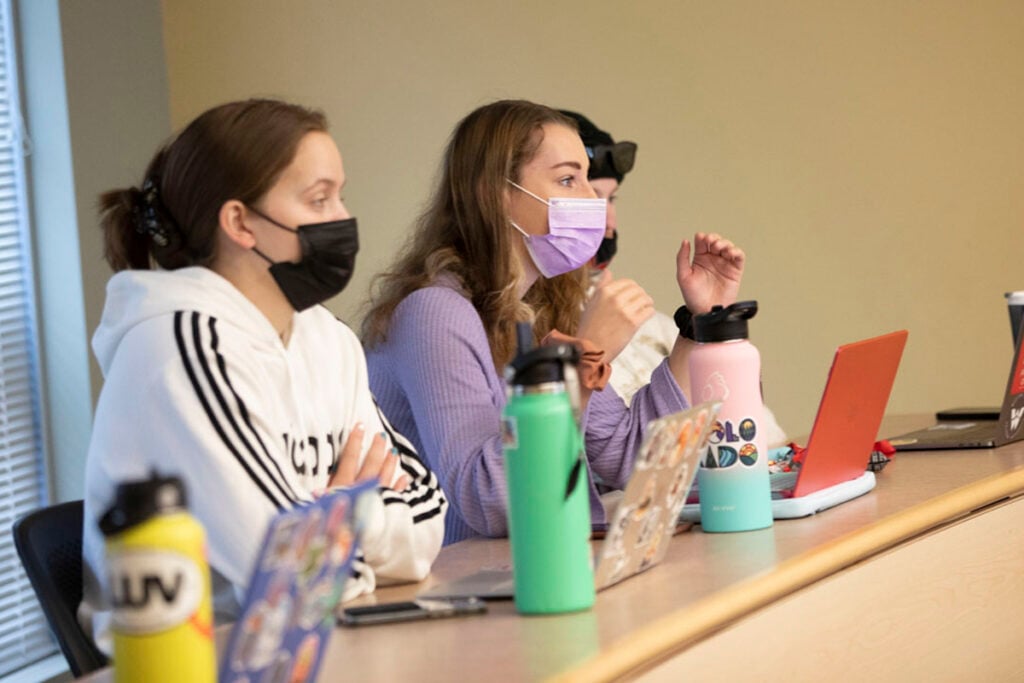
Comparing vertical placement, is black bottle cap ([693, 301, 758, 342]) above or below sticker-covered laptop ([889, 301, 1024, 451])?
above

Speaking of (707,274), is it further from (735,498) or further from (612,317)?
(735,498)

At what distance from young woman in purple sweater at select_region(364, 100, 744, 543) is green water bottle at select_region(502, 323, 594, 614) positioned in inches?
25.2

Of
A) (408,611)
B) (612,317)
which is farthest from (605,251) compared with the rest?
(408,611)

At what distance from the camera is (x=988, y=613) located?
169cm

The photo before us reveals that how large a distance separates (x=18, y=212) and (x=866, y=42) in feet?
8.44

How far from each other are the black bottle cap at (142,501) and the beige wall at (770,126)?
3248 mm

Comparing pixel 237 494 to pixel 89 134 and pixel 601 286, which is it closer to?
pixel 601 286

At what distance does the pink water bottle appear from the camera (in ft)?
4.93

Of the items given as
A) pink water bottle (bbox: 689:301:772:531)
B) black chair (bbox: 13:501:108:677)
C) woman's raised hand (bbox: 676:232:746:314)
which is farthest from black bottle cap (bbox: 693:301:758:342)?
black chair (bbox: 13:501:108:677)

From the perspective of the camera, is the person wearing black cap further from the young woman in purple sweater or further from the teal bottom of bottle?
the teal bottom of bottle

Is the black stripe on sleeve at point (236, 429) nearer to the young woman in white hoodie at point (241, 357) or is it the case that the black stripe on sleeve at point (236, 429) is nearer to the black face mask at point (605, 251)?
the young woman in white hoodie at point (241, 357)

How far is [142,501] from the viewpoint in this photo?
81cm

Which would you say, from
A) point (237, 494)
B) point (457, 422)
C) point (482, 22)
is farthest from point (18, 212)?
point (237, 494)

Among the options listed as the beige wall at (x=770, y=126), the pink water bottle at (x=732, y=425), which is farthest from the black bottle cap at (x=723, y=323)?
the beige wall at (x=770, y=126)
